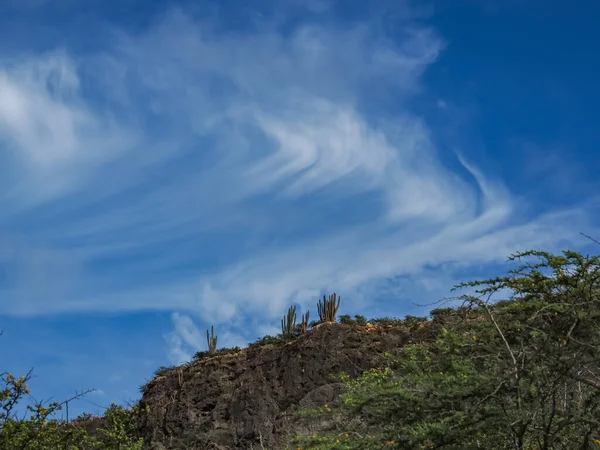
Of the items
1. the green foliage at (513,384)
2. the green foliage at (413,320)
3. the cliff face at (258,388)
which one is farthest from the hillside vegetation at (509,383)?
the green foliage at (413,320)

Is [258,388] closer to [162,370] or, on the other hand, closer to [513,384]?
[162,370]

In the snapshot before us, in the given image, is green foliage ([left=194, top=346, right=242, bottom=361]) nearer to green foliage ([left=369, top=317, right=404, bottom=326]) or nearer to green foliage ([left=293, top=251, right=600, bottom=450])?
green foliage ([left=369, top=317, right=404, bottom=326])

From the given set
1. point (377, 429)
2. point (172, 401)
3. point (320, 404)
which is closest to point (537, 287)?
point (377, 429)

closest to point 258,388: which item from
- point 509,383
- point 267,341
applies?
point 267,341

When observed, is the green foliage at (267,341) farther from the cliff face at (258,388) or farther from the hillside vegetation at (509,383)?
the hillside vegetation at (509,383)

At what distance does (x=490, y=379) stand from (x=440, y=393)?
2.00ft

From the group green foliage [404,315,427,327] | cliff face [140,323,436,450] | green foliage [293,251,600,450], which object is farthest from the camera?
green foliage [404,315,427,327]

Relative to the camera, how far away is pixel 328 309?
85.4 ft

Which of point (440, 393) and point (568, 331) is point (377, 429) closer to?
point (440, 393)

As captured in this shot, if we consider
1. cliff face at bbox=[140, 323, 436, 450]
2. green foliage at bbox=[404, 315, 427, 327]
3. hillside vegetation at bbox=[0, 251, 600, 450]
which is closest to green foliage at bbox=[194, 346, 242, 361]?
cliff face at bbox=[140, 323, 436, 450]

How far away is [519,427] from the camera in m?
7.61

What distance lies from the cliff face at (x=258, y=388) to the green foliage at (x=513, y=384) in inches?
493

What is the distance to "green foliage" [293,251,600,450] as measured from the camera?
741 centimetres

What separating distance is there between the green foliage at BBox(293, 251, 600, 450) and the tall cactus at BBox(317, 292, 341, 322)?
1696cm
